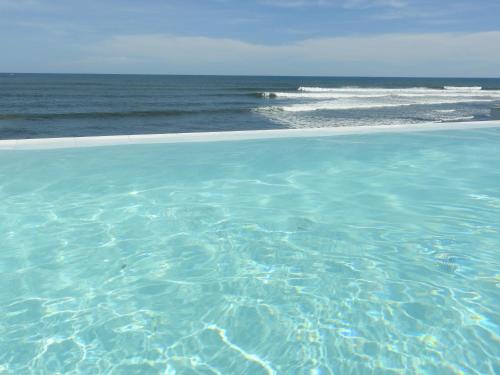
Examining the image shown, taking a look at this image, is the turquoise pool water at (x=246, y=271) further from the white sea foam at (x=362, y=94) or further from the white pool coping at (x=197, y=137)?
the white sea foam at (x=362, y=94)

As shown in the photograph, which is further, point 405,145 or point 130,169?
point 405,145

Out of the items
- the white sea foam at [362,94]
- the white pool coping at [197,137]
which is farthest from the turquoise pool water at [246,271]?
the white sea foam at [362,94]

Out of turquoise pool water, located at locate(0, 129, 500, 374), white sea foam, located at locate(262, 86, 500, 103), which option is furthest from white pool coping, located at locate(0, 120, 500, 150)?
white sea foam, located at locate(262, 86, 500, 103)

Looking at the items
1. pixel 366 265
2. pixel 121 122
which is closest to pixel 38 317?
pixel 366 265

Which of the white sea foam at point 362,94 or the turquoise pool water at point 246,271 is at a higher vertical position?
the white sea foam at point 362,94

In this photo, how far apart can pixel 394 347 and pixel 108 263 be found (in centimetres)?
236

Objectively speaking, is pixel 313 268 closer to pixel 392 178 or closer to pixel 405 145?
pixel 392 178

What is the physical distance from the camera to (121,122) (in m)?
19.3

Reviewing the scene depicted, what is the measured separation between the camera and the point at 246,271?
347 centimetres

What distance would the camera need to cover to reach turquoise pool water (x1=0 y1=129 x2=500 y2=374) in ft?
8.18

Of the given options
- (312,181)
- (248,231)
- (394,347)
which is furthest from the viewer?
(312,181)

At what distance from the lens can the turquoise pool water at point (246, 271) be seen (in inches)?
98.2

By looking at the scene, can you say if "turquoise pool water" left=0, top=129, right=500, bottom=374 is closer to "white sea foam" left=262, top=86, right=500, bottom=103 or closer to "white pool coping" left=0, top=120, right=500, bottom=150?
"white pool coping" left=0, top=120, right=500, bottom=150

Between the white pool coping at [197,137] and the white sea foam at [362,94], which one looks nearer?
the white pool coping at [197,137]
